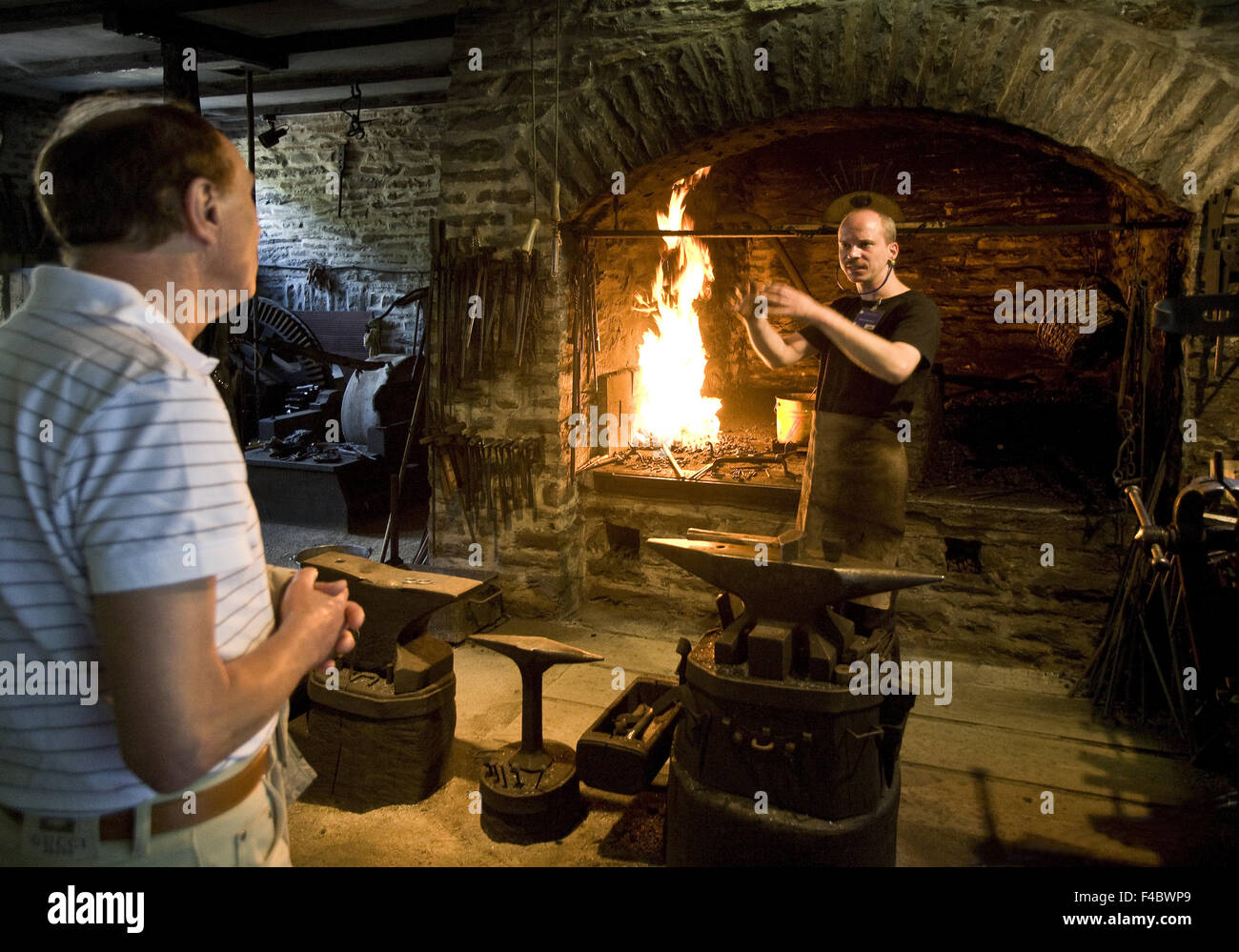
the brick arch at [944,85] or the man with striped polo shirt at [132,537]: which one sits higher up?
the brick arch at [944,85]

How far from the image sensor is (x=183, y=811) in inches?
50.2

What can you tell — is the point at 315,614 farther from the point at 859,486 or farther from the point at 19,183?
the point at 19,183

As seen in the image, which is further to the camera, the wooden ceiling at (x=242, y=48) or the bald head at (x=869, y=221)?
the wooden ceiling at (x=242, y=48)

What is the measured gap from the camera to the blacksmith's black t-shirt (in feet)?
11.1

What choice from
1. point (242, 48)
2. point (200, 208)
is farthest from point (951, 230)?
point (242, 48)

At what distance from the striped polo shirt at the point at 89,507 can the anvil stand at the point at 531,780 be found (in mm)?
1954

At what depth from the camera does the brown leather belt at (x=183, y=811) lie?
49.1 inches

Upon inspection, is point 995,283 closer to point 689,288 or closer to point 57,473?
point 689,288

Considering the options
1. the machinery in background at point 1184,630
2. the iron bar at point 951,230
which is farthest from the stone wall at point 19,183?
the machinery in background at point 1184,630

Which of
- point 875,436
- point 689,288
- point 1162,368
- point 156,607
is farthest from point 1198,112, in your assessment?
point 156,607

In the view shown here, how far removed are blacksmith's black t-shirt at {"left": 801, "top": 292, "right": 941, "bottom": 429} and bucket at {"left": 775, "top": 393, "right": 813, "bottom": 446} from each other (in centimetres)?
209

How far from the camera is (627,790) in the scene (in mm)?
3309

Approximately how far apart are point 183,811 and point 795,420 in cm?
500

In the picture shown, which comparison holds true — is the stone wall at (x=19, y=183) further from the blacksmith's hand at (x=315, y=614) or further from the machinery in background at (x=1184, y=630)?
the machinery in background at (x=1184, y=630)
